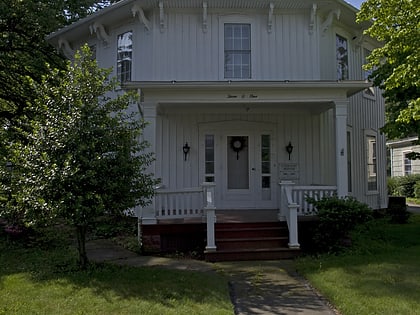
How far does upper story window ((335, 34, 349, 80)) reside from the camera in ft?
39.7

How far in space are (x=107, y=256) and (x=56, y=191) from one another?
2.58 meters

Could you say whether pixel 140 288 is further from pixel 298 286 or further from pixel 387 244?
pixel 387 244

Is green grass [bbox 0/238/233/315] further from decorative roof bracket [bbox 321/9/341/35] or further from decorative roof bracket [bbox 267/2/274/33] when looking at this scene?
decorative roof bracket [bbox 321/9/341/35]

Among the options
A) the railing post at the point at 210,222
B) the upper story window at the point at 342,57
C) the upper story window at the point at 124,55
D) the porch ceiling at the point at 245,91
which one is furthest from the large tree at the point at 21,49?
the upper story window at the point at 342,57

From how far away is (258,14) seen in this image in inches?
A: 440

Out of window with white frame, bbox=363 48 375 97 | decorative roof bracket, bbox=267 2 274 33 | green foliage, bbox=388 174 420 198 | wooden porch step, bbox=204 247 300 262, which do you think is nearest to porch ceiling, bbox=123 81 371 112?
decorative roof bracket, bbox=267 2 274 33

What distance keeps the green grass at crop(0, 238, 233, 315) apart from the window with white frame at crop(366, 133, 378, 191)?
28.2ft

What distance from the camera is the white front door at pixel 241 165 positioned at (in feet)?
36.6

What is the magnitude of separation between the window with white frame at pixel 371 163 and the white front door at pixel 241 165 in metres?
4.15

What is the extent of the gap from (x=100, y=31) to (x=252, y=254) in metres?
8.19

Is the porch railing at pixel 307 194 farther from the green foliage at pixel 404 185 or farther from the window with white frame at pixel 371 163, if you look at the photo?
the green foliage at pixel 404 185

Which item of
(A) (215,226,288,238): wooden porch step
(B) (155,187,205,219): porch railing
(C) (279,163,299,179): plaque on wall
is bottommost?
(A) (215,226,288,238): wooden porch step

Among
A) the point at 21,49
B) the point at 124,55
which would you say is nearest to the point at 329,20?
the point at 124,55

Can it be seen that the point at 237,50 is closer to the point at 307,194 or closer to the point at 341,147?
the point at 341,147
